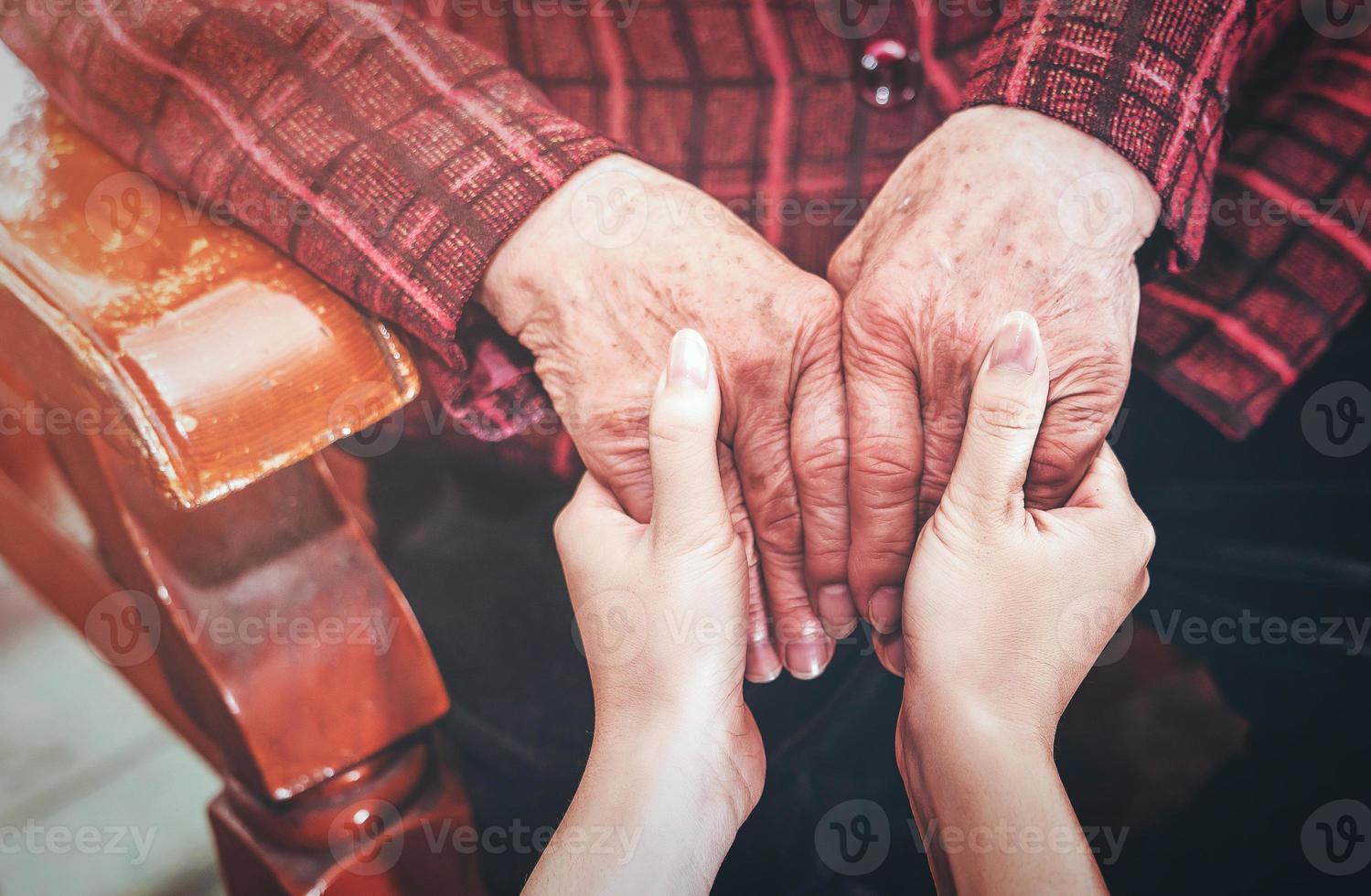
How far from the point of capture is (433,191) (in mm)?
478

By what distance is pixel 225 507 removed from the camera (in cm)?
50

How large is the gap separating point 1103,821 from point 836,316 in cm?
44

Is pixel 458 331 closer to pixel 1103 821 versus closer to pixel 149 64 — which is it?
pixel 149 64

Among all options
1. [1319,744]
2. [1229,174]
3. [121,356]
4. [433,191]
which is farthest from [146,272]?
[1319,744]
